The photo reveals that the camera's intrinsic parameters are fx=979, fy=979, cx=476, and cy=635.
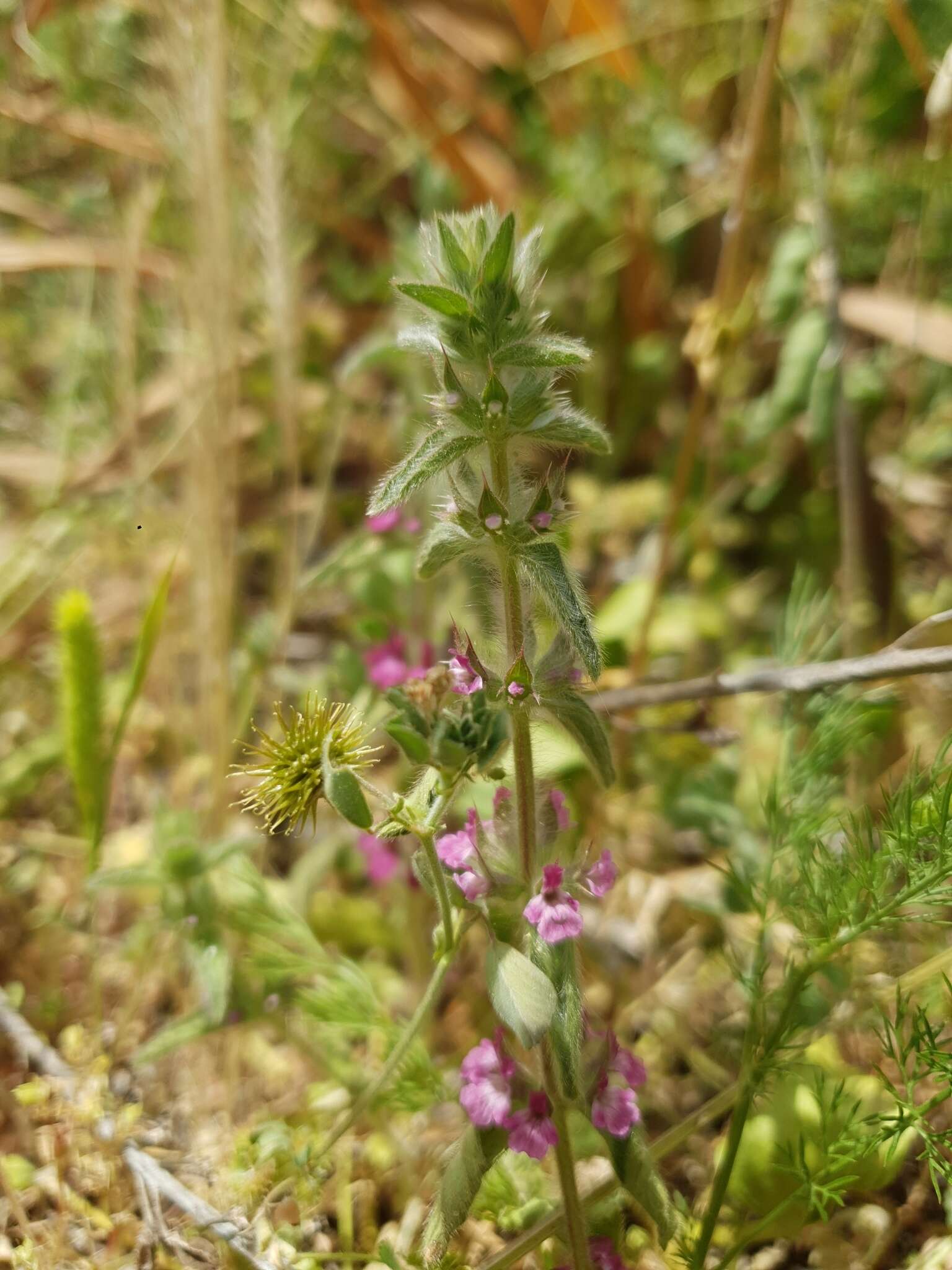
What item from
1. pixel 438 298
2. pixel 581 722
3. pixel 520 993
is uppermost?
pixel 438 298

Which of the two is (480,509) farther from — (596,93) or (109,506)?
(596,93)

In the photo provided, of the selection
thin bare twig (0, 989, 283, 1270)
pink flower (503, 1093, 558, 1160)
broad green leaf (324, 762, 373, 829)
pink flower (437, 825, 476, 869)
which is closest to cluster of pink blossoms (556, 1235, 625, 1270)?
pink flower (503, 1093, 558, 1160)

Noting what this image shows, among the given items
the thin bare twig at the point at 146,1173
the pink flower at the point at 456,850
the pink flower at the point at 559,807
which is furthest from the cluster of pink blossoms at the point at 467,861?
the thin bare twig at the point at 146,1173

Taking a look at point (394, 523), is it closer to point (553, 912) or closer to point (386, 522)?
point (386, 522)

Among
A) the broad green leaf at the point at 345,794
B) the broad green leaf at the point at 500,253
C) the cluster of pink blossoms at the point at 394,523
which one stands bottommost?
the broad green leaf at the point at 345,794

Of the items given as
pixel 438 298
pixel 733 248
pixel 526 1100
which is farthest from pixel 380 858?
pixel 733 248

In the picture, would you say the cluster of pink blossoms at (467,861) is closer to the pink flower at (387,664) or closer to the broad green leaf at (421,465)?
the broad green leaf at (421,465)
